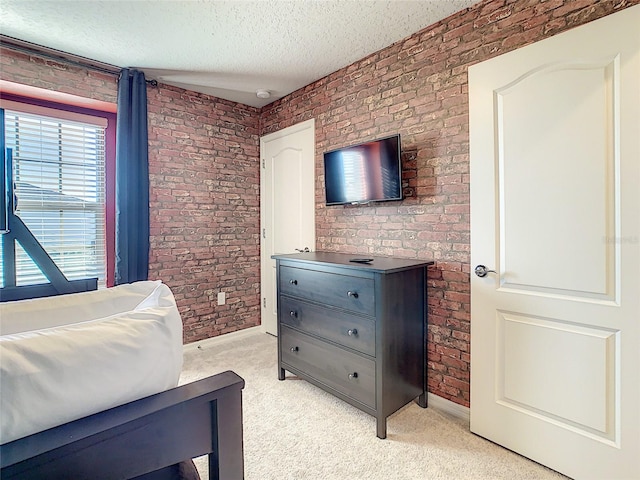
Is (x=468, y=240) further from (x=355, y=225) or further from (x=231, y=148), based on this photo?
(x=231, y=148)

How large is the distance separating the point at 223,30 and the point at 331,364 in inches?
93.5

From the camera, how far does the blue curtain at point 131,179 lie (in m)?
2.79

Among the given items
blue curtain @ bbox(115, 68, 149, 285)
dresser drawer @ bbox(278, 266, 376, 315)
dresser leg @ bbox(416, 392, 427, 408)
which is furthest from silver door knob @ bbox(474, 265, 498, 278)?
blue curtain @ bbox(115, 68, 149, 285)

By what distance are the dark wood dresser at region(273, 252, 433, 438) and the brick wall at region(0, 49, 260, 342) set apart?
4.33ft

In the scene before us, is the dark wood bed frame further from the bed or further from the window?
the window

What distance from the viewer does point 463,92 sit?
2.02m

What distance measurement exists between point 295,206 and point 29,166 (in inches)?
87.0

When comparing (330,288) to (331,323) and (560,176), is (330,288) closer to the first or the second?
(331,323)

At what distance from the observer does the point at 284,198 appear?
348 centimetres

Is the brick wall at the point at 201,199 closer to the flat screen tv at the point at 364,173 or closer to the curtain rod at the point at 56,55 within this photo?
the curtain rod at the point at 56,55

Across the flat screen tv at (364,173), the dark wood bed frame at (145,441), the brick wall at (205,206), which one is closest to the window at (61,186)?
the brick wall at (205,206)

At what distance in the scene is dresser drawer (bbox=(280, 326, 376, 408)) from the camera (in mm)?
1985

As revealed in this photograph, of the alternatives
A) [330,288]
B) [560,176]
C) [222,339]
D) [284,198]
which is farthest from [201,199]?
[560,176]

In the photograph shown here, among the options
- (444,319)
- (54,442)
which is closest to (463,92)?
(444,319)
